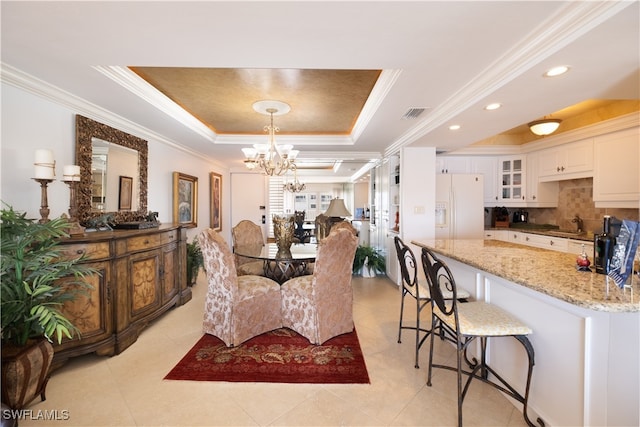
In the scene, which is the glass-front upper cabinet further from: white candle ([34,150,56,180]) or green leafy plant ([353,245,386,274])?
white candle ([34,150,56,180])

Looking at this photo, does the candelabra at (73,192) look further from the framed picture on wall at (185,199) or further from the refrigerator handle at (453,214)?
the refrigerator handle at (453,214)

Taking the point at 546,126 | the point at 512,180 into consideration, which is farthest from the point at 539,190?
the point at 546,126

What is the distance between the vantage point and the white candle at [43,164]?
1.99m

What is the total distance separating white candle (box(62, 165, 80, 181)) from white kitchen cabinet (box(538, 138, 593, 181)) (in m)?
5.79

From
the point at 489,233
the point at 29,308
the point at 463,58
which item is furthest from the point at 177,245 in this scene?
the point at 489,233

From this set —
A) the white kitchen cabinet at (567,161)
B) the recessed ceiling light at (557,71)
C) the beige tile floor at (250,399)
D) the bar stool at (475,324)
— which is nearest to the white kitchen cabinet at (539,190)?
the white kitchen cabinet at (567,161)

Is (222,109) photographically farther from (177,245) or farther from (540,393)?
(540,393)

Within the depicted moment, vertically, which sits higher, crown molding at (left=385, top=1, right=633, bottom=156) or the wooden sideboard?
crown molding at (left=385, top=1, right=633, bottom=156)

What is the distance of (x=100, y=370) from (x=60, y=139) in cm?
202

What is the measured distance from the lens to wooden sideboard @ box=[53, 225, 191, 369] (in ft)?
6.93

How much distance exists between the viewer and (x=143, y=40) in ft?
5.35

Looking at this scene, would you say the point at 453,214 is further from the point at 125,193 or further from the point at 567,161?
the point at 125,193

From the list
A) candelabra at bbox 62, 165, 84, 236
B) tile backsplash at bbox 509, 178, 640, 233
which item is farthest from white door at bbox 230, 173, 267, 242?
tile backsplash at bbox 509, 178, 640, 233

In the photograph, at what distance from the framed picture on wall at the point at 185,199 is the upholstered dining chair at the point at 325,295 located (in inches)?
101
